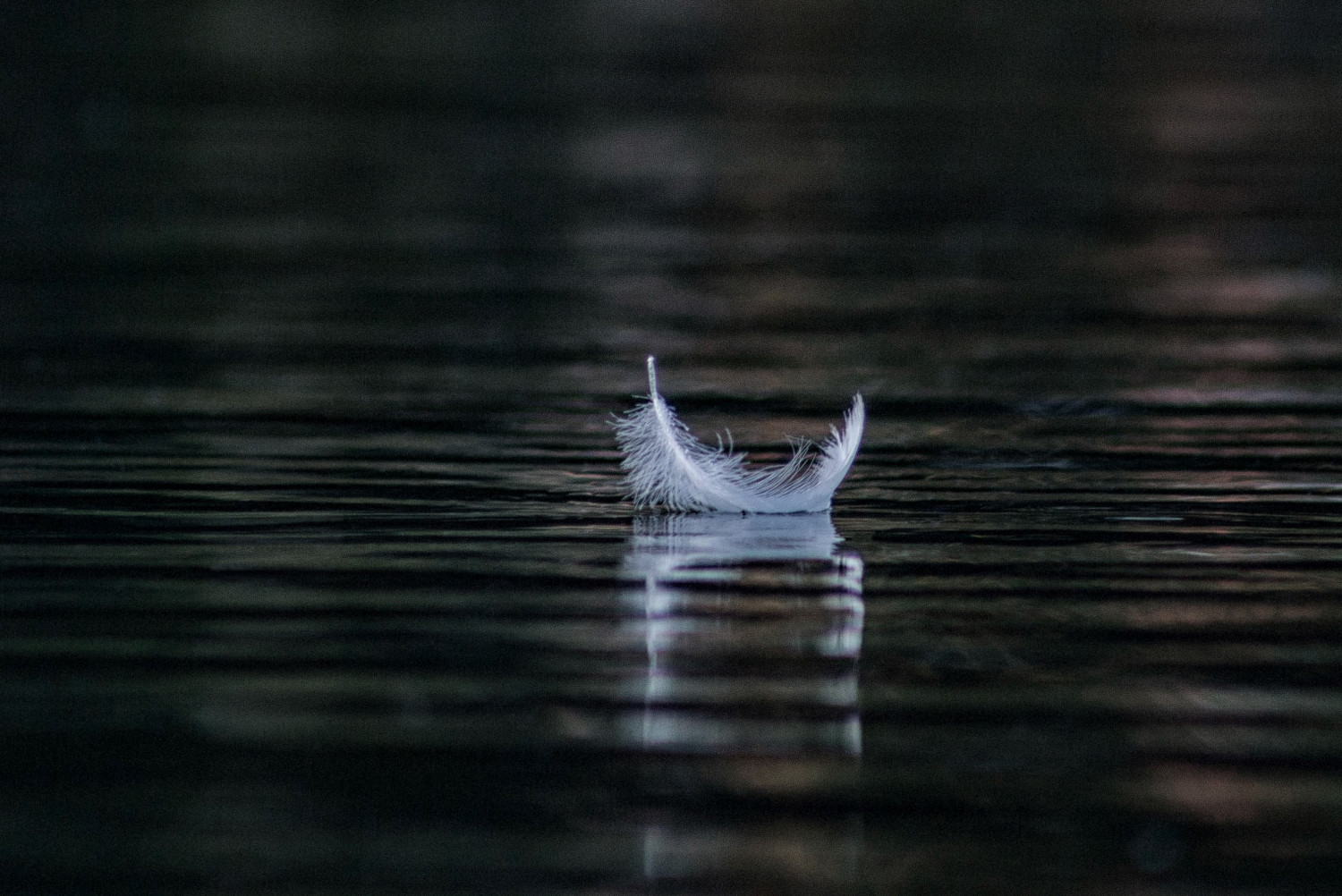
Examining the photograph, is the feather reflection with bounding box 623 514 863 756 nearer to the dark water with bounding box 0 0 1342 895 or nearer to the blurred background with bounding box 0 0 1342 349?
the dark water with bounding box 0 0 1342 895

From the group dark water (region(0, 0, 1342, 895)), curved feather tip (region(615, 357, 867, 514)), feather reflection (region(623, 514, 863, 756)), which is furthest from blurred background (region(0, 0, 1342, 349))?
feather reflection (region(623, 514, 863, 756))

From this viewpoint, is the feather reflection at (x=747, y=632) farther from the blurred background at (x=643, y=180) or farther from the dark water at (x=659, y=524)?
the blurred background at (x=643, y=180)

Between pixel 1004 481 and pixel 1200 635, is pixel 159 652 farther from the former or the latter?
pixel 1004 481

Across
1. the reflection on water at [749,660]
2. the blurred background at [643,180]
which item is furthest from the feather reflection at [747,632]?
the blurred background at [643,180]

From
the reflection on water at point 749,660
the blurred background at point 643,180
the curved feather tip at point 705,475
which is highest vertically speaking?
the blurred background at point 643,180

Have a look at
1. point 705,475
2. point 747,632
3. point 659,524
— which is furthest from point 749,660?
point 705,475
